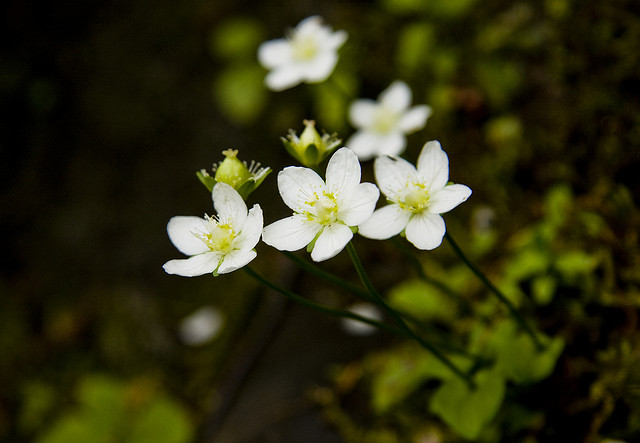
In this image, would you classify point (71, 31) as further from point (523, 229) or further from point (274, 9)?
point (523, 229)

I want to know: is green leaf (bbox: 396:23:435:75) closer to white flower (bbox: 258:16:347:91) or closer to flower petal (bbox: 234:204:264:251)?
white flower (bbox: 258:16:347:91)

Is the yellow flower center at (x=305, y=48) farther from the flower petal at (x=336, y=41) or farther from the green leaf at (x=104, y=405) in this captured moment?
the green leaf at (x=104, y=405)

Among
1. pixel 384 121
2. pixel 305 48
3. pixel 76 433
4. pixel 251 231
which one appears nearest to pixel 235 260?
pixel 251 231

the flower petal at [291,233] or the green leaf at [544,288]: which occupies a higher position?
the flower petal at [291,233]


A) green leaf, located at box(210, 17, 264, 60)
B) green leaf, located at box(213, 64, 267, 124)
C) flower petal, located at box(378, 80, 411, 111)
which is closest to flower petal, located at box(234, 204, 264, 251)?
flower petal, located at box(378, 80, 411, 111)

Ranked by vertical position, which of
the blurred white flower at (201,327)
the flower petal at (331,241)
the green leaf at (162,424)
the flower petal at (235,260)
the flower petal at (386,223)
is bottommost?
the green leaf at (162,424)

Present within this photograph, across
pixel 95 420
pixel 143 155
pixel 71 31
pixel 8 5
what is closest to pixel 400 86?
pixel 143 155

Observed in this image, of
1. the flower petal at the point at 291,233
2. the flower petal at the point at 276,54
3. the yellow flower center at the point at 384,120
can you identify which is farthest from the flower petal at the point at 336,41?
the flower petal at the point at 291,233
